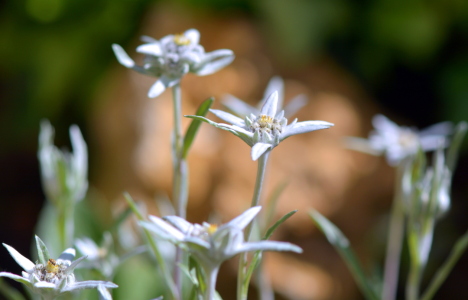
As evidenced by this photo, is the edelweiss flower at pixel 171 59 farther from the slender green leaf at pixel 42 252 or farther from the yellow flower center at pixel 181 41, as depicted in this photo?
the slender green leaf at pixel 42 252

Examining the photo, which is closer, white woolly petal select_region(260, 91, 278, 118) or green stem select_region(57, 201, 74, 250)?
white woolly petal select_region(260, 91, 278, 118)

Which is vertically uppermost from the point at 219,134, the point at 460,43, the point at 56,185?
the point at 460,43

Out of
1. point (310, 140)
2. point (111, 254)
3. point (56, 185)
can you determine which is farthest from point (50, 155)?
point (310, 140)

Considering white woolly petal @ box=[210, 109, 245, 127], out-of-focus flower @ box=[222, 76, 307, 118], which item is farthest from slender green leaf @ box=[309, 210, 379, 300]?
white woolly petal @ box=[210, 109, 245, 127]

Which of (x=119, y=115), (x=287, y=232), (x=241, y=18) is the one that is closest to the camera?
(x=287, y=232)

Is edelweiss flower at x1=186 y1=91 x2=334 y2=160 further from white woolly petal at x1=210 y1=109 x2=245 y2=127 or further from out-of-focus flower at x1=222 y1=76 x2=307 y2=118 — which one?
out-of-focus flower at x1=222 y1=76 x2=307 y2=118

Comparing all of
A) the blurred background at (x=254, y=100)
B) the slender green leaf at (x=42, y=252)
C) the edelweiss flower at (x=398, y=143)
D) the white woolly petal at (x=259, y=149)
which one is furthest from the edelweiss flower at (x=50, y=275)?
the blurred background at (x=254, y=100)

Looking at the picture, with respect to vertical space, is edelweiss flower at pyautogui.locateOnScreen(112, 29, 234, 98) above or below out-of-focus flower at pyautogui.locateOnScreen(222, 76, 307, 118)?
above

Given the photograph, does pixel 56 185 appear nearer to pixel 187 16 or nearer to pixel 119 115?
pixel 119 115
